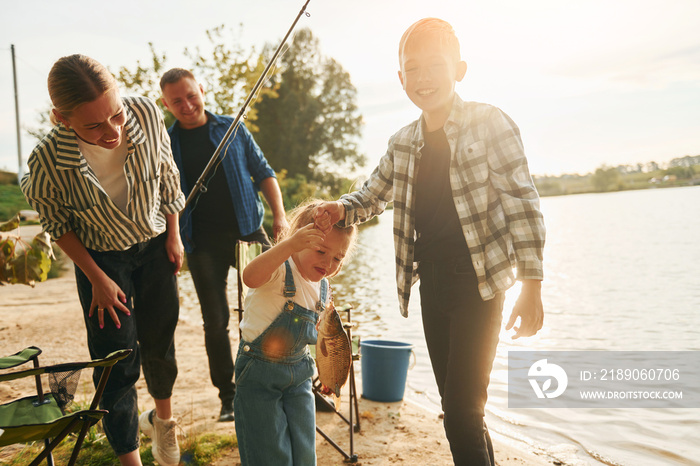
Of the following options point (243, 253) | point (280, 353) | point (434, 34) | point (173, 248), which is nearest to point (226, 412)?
point (243, 253)

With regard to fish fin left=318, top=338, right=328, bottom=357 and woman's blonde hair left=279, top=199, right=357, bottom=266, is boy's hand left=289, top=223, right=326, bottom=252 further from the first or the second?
fish fin left=318, top=338, right=328, bottom=357

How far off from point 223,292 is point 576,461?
2620 millimetres

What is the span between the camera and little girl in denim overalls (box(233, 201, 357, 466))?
7.02ft

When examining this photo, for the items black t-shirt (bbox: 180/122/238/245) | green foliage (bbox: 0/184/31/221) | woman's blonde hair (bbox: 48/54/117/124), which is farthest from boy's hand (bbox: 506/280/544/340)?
green foliage (bbox: 0/184/31/221)

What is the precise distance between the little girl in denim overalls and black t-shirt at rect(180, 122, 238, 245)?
5.05 feet

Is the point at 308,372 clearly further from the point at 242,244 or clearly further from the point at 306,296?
the point at 242,244

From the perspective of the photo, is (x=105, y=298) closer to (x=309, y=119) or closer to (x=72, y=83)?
A: (x=72, y=83)

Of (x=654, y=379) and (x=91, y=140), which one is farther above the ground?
(x=91, y=140)

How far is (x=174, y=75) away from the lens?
3.54m

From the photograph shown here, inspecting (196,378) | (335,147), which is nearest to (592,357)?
(196,378)

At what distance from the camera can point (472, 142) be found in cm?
222

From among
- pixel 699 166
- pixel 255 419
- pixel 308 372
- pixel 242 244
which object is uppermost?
pixel 699 166

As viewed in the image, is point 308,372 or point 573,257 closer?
point 308,372

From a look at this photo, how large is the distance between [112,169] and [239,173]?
138 centimetres
